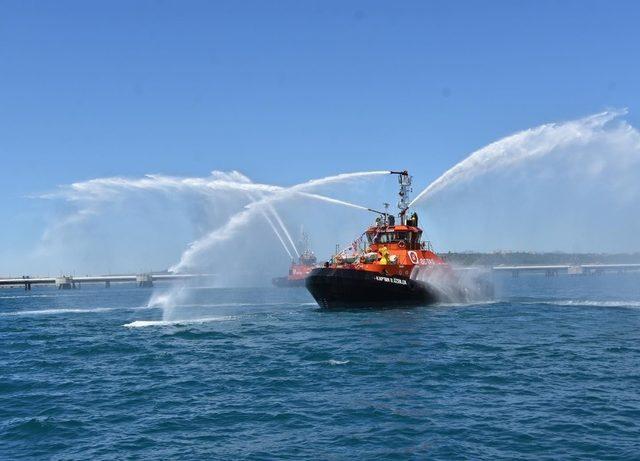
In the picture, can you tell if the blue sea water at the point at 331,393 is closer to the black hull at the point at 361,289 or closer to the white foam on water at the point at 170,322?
the white foam on water at the point at 170,322

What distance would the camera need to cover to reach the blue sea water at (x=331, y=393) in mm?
14734

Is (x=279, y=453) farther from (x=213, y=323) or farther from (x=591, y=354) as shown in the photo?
(x=213, y=323)

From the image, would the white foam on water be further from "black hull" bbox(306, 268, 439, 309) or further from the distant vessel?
the distant vessel

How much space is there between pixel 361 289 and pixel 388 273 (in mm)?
3880

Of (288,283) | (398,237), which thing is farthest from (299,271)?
(398,237)

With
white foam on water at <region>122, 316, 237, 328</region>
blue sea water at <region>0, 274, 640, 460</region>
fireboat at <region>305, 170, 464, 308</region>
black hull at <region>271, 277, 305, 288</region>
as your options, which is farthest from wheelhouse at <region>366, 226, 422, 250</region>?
black hull at <region>271, 277, 305, 288</region>

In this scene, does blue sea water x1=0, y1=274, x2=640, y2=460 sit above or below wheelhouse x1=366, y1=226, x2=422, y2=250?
below

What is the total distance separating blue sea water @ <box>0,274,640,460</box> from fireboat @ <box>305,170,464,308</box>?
10.9 metres

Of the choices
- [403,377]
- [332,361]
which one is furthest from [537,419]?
[332,361]

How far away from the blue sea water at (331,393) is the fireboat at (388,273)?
10884mm

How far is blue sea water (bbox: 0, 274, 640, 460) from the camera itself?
48.3 feet

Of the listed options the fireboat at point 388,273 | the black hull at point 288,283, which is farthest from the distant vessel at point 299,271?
the fireboat at point 388,273

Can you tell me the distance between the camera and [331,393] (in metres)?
19.7

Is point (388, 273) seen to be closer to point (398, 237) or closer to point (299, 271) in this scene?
point (398, 237)
